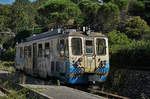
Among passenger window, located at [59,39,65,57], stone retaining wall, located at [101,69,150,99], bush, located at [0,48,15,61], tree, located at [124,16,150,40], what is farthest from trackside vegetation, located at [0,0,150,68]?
passenger window, located at [59,39,65,57]

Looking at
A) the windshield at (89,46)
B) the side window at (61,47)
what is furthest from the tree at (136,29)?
the side window at (61,47)

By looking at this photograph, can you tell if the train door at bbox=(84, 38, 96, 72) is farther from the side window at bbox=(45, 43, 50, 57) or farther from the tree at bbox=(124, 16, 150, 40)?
Answer: the tree at bbox=(124, 16, 150, 40)

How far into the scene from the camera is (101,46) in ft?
43.9

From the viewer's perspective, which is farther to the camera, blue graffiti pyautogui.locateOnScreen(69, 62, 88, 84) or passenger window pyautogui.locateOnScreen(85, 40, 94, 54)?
passenger window pyautogui.locateOnScreen(85, 40, 94, 54)

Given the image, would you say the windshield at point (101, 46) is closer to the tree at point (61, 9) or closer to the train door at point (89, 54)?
the train door at point (89, 54)

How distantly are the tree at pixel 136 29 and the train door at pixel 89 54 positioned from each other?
15.4 meters

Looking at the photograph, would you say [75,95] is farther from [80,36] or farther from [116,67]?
[116,67]

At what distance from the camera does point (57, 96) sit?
9.88 meters

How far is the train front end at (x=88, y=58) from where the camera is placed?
492 inches

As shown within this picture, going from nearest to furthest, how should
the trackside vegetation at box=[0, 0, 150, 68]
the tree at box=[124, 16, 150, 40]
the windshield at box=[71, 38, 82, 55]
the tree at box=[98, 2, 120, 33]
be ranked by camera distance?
the windshield at box=[71, 38, 82, 55], the trackside vegetation at box=[0, 0, 150, 68], the tree at box=[124, 16, 150, 40], the tree at box=[98, 2, 120, 33]

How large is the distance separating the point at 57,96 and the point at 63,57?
3.24 metres

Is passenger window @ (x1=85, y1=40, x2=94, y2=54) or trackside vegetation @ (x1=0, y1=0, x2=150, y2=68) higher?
trackside vegetation @ (x1=0, y1=0, x2=150, y2=68)

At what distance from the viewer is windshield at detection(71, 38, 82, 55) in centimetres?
1268

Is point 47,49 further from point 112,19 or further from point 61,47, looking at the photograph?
point 112,19
